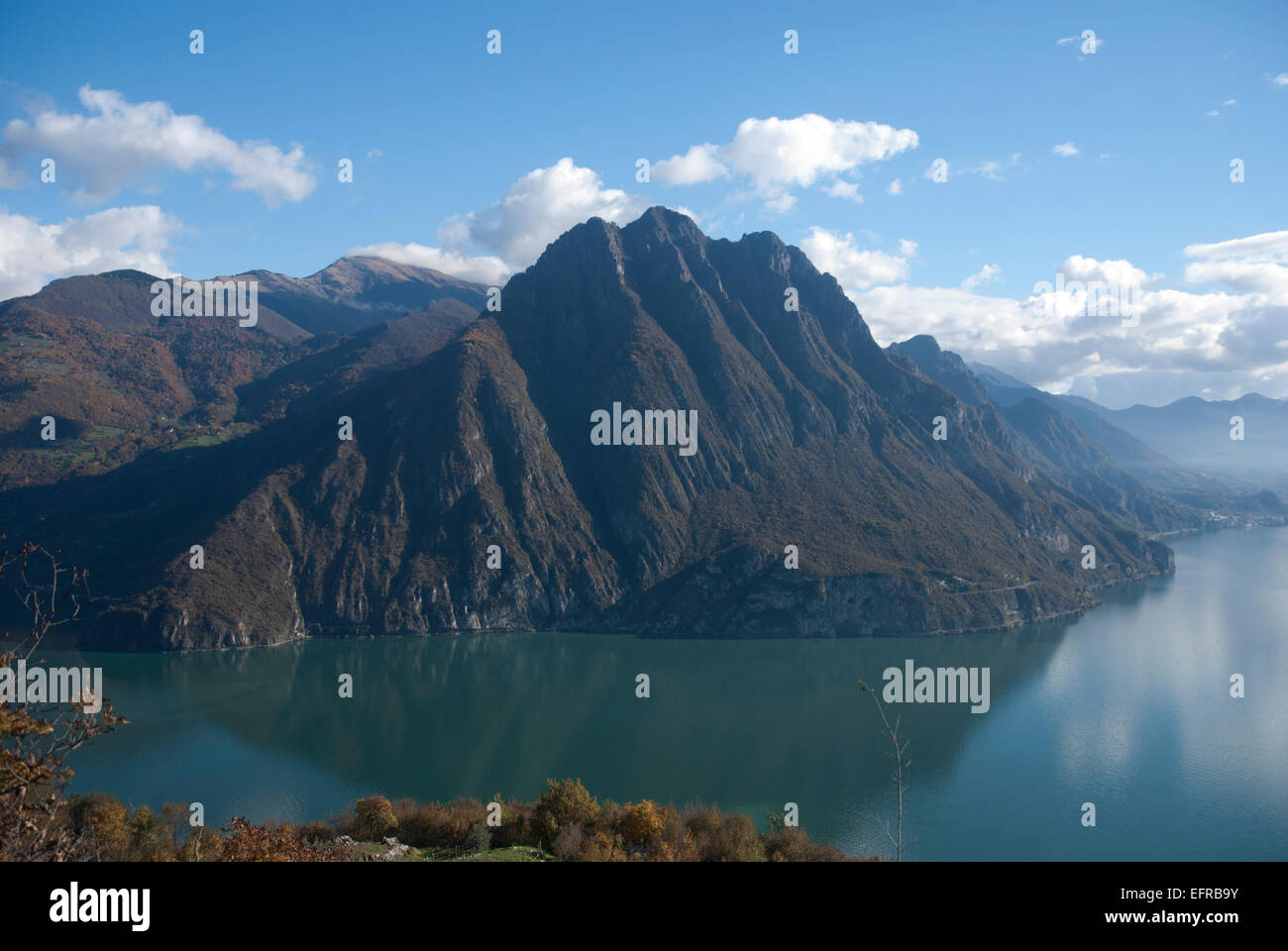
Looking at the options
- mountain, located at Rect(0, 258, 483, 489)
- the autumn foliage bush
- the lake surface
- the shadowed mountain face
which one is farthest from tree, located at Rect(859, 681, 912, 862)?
mountain, located at Rect(0, 258, 483, 489)

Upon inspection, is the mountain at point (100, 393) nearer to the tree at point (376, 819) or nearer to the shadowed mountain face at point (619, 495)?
the shadowed mountain face at point (619, 495)

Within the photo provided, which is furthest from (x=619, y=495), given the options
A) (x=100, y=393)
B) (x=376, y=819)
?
(x=100, y=393)

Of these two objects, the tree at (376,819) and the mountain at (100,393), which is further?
the mountain at (100,393)

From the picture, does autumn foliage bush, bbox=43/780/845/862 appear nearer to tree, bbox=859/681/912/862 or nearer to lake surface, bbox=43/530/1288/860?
tree, bbox=859/681/912/862

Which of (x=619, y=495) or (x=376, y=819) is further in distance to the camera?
(x=619, y=495)

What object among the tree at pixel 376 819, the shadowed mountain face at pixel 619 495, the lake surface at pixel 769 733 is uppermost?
the shadowed mountain face at pixel 619 495

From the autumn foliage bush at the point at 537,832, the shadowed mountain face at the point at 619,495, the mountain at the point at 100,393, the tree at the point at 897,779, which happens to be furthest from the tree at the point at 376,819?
the mountain at the point at 100,393

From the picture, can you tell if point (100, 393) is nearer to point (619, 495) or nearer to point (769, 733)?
point (619, 495)
